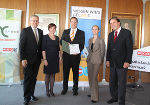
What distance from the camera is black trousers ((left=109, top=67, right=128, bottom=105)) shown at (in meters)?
2.52

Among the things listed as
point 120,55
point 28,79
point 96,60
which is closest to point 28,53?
point 28,79

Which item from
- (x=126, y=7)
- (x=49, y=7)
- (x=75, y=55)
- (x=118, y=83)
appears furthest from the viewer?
(x=126, y=7)

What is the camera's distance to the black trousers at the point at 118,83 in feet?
8.26

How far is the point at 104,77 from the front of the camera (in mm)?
4340

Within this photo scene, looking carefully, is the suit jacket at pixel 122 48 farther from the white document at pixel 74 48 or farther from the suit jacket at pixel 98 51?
the white document at pixel 74 48

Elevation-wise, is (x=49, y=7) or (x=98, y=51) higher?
(x=49, y=7)

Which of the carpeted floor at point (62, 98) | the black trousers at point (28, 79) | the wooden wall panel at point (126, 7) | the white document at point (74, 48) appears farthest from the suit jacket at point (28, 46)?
the wooden wall panel at point (126, 7)

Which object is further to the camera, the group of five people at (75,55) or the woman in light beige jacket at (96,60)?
the woman in light beige jacket at (96,60)

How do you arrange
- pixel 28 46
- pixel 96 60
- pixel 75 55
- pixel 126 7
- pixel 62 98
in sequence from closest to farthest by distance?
pixel 28 46 → pixel 96 60 → pixel 62 98 → pixel 75 55 → pixel 126 7

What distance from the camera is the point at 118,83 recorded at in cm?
259

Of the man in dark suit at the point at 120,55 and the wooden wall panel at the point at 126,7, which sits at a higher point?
the wooden wall panel at the point at 126,7

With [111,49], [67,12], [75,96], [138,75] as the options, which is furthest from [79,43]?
[138,75]

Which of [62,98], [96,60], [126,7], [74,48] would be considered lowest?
[62,98]

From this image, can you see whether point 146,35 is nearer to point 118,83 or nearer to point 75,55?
point 118,83
